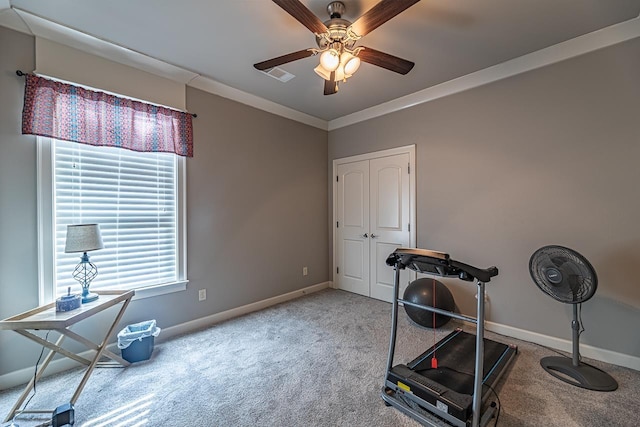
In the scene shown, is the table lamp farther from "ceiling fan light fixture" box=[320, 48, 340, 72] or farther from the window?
"ceiling fan light fixture" box=[320, 48, 340, 72]

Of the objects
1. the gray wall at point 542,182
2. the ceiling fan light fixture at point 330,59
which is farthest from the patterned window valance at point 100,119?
the gray wall at point 542,182

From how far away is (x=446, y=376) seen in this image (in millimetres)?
1881

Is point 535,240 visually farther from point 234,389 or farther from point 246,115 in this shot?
point 246,115

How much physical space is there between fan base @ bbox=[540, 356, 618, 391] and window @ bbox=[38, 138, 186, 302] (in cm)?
345

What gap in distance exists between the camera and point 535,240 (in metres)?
2.56

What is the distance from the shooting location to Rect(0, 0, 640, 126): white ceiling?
6.31ft

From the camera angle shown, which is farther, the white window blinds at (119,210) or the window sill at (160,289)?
the window sill at (160,289)

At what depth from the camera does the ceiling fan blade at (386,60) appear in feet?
6.38

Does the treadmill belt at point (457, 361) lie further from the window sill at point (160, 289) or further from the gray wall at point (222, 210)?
the window sill at point (160, 289)

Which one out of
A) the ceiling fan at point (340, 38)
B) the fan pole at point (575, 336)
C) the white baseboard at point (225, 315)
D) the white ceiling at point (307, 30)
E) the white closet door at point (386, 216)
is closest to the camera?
the ceiling fan at point (340, 38)

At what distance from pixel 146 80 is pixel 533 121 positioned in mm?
3810

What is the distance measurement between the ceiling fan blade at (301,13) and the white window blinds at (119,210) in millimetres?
1941

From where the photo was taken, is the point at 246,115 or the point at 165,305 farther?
the point at 246,115

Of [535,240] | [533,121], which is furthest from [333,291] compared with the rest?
[533,121]
